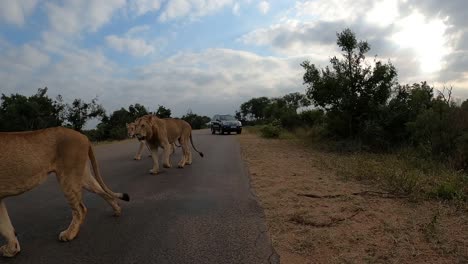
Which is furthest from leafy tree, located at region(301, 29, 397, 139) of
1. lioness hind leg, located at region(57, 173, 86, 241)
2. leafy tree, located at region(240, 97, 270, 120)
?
leafy tree, located at region(240, 97, 270, 120)

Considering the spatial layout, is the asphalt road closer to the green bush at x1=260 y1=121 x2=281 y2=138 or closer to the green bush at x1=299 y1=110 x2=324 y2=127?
the green bush at x1=260 y1=121 x2=281 y2=138

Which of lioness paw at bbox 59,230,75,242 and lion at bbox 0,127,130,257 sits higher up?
lion at bbox 0,127,130,257

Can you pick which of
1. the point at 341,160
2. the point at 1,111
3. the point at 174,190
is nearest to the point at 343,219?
the point at 174,190

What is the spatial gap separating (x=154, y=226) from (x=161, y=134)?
577 cm

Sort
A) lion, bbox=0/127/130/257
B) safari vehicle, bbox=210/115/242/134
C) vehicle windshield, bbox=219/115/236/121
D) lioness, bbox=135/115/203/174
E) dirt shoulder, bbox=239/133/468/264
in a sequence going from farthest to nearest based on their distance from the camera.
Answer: vehicle windshield, bbox=219/115/236/121, safari vehicle, bbox=210/115/242/134, lioness, bbox=135/115/203/174, lion, bbox=0/127/130/257, dirt shoulder, bbox=239/133/468/264

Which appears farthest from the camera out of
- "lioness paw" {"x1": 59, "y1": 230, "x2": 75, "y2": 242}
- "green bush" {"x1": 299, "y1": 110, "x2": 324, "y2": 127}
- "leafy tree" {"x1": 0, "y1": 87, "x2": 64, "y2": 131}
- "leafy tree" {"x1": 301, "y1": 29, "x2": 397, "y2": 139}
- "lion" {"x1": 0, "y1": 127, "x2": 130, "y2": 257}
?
"green bush" {"x1": 299, "y1": 110, "x2": 324, "y2": 127}

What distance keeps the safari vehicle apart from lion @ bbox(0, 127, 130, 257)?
3129 cm

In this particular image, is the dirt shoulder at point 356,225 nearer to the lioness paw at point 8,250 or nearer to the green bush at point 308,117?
the lioness paw at point 8,250

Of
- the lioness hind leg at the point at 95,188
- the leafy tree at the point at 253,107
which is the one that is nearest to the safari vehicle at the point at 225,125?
the lioness hind leg at the point at 95,188

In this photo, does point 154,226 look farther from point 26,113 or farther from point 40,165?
point 26,113

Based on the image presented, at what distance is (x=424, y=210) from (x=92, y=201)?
5736mm

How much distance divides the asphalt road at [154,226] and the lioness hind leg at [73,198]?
117 millimetres

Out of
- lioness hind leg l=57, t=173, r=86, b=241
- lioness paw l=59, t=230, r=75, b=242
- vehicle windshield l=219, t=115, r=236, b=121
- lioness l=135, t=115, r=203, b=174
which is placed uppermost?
vehicle windshield l=219, t=115, r=236, b=121

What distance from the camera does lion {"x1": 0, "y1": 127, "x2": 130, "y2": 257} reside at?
5.22 m
